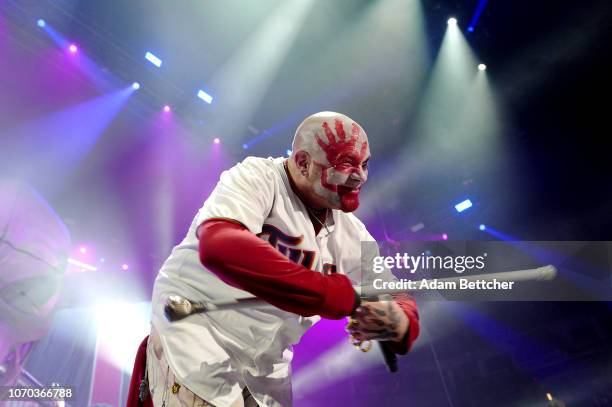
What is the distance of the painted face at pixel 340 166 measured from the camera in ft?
6.94

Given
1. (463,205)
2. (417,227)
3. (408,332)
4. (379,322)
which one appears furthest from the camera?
(417,227)

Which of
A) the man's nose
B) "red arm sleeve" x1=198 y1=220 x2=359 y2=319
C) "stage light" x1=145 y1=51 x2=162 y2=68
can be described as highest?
"stage light" x1=145 y1=51 x2=162 y2=68

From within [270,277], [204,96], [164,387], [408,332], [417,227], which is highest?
[204,96]

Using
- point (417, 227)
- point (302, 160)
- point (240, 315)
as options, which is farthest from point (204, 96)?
point (240, 315)

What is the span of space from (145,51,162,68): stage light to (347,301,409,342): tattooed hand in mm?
8697

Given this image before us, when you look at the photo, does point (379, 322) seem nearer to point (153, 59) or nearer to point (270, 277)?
point (270, 277)

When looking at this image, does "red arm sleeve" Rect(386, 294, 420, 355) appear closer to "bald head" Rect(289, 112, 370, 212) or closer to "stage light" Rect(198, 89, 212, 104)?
"bald head" Rect(289, 112, 370, 212)

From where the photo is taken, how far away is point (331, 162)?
213cm

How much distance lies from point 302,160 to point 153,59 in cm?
804

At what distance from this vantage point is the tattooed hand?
5.69ft

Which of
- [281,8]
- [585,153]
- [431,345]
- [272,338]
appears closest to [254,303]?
[272,338]

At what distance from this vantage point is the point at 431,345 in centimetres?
1047

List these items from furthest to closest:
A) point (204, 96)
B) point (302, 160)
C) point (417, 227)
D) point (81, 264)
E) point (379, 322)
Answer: point (81, 264) → point (417, 227) → point (204, 96) → point (302, 160) → point (379, 322)

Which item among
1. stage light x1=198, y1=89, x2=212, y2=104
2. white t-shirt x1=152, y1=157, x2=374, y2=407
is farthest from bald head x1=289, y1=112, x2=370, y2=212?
stage light x1=198, y1=89, x2=212, y2=104
